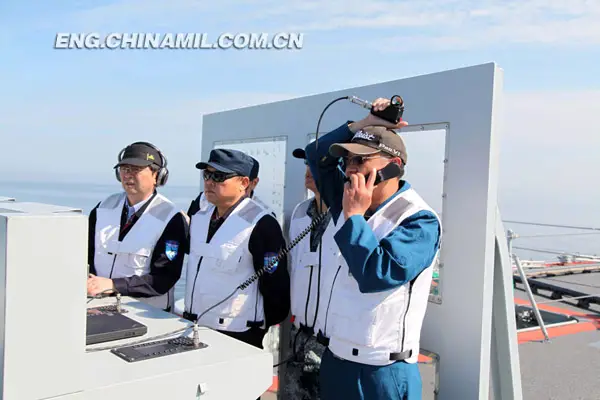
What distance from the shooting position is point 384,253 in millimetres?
1831

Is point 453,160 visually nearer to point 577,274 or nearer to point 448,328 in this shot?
point 448,328

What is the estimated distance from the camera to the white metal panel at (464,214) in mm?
2516

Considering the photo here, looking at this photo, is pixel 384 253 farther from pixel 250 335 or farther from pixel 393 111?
pixel 250 335

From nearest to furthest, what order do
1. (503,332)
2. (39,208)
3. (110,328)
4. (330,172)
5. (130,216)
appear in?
1. (39,208)
2. (110,328)
3. (330,172)
4. (503,332)
5. (130,216)

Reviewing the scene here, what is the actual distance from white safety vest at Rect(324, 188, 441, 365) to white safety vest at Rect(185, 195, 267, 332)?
0.76 meters

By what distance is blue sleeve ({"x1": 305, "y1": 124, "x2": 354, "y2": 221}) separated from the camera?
242cm

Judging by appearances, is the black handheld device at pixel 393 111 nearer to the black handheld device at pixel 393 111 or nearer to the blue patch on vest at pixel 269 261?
the black handheld device at pixel 393 111

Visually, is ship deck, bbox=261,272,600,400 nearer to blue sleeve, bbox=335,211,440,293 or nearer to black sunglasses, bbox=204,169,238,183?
blue sleeve, bbox=335,211,440,293

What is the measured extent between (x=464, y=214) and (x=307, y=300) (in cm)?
88


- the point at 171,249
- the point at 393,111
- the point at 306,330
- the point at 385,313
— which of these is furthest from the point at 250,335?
the point at 393,111

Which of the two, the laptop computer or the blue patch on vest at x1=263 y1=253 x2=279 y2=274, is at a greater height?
the blue patch on vest at x1=263 y1=253 x2=279 y2=274

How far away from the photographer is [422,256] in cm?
187

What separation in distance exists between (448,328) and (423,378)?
282mm

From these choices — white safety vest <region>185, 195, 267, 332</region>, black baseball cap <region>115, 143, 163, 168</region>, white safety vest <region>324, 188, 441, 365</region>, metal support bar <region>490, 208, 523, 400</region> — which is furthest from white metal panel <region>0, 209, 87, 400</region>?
metal support bar <region>490, 208, 523, 400</region>
